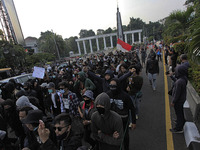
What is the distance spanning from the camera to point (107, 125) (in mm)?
2131

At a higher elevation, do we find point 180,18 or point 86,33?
point 86,33

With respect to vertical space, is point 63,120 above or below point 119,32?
below

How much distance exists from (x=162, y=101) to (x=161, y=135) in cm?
216

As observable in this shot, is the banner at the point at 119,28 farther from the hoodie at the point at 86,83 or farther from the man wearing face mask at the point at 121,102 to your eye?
the man wearing face mask at the point at 121,102

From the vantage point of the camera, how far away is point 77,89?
15.8 feet

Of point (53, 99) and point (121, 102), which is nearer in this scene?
point (121, 102)

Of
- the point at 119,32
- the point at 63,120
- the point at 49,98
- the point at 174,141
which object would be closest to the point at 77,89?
the point at 49,98

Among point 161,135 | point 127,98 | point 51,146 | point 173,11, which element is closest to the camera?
point 51,146

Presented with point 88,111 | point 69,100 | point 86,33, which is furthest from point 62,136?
point 86,33

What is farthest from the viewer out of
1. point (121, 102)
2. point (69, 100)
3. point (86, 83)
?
point (86, 83)

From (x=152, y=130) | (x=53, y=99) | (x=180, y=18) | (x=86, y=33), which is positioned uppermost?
(x=86, y=33)

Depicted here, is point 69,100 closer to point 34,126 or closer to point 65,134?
point 34,126

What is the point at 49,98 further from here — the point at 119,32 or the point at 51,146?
the point at 119,32

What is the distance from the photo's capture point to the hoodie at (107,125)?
209 cm
